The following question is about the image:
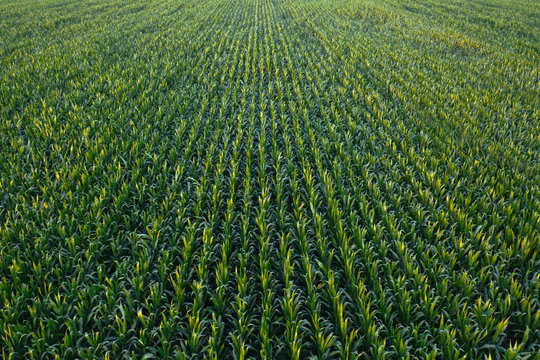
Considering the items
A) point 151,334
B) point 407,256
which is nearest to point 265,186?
point 407,256

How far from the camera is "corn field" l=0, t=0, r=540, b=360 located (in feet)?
9.27

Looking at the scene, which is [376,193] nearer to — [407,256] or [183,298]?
[407,256]

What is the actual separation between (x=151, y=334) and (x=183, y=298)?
1.32 ft

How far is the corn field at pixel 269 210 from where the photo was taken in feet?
9.27

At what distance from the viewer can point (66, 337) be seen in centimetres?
262

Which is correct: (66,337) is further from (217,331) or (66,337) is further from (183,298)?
(217,331)

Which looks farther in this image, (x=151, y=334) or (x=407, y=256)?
(x=407, y=256)

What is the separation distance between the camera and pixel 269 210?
442 centimetres

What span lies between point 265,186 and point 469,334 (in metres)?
2.89

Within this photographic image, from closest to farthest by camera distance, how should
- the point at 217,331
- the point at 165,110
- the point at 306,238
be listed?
the point at 217,331 < the point at 306,238 < the point at 165,110

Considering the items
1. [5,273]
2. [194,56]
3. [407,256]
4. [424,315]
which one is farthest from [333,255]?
[194,56]

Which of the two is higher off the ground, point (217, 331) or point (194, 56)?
point (194, 56)

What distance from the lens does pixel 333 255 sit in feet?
12.1

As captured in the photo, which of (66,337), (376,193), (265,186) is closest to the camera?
(66,337)
